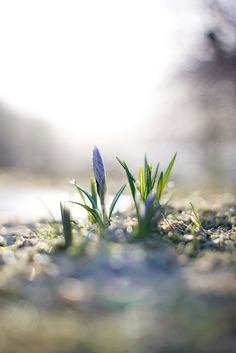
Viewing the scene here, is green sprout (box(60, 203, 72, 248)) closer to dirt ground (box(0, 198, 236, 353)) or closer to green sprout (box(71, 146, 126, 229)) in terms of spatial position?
dirt ground (box(0, 198, 236, 353))

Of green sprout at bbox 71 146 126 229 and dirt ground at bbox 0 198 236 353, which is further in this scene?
green sprout at bbox 71 146 126 229

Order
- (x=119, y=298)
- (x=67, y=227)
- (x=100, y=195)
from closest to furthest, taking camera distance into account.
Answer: (x=119, y=298), (x=67, y=227), (x=100, y=195)

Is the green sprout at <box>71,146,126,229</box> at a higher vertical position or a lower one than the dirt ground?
higher

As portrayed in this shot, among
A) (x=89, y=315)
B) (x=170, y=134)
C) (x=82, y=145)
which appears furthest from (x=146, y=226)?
(x=82, y=145)

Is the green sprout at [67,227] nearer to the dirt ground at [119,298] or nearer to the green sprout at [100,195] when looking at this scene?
the dirt ground at [119,298]

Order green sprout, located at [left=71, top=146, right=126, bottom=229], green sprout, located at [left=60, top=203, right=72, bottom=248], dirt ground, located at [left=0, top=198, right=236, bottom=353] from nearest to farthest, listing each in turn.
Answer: dirt ground, located at [left=0, top=198, right=236, bottom=353] < green sprout, located at [left=60, top=203, right=72, bottom=248] < green sprout, located at [left=71, top=146, right=126, bottom=229]

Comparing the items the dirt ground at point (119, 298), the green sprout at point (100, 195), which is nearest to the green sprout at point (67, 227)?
the dirt ground at point (119, 298)

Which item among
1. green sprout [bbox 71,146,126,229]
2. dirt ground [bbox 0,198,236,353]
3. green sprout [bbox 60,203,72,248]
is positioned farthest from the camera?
green sprout [bbox 71,146,126,229]

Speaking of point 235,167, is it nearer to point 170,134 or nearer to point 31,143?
point 170,134

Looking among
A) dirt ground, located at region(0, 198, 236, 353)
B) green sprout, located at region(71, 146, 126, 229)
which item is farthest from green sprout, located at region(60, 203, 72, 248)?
green sprout, located at region(71, 146, 126, 229)

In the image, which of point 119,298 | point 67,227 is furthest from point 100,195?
point 119,298

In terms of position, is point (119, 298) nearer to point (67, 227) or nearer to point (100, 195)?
point (67, 227)
